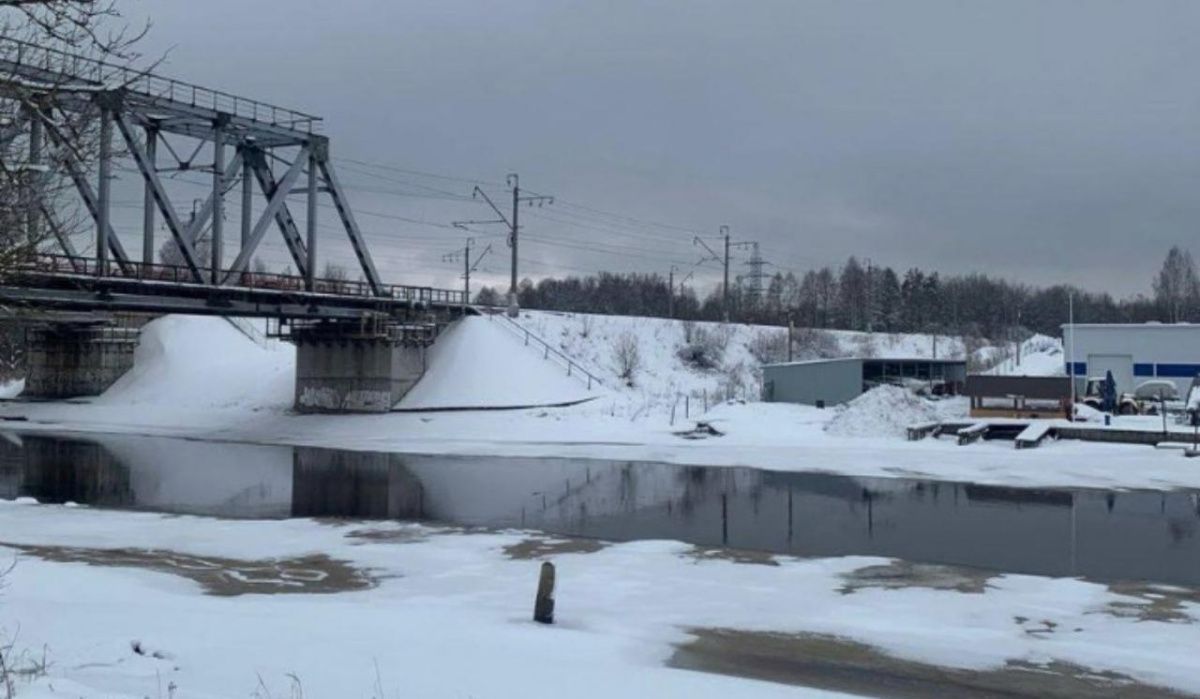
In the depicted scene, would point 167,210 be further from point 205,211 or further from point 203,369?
point 203,369

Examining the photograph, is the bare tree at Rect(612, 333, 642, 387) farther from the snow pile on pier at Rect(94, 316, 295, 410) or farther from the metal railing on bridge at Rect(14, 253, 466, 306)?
the snow pile on pier at Rect(94, 316, 295, 410)

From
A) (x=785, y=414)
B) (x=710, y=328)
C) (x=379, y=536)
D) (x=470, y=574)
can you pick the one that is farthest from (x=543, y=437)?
(x=710, y=328)

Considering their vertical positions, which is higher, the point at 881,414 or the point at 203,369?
the point at 203,369

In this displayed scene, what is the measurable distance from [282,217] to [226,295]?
35.1 ft

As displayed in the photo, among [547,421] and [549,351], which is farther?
[549,351]

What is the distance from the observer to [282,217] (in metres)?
59.8

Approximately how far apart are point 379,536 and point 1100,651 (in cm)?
1346

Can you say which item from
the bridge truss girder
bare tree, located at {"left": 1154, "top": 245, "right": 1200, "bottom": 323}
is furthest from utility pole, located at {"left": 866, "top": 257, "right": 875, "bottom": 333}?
the bridge truss girder

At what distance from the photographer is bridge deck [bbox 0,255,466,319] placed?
43.6 m

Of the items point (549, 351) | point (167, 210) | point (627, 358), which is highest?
point (167, 210)

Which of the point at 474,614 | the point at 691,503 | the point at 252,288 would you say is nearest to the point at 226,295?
the point at 252,288

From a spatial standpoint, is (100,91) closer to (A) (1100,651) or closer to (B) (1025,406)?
(A) (1100,651)

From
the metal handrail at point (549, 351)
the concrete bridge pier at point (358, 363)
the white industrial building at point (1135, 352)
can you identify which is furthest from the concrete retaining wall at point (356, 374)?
the white industrial building at point (1135, 352)

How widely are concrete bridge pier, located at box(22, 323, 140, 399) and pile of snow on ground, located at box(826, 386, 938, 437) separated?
5156 cm
